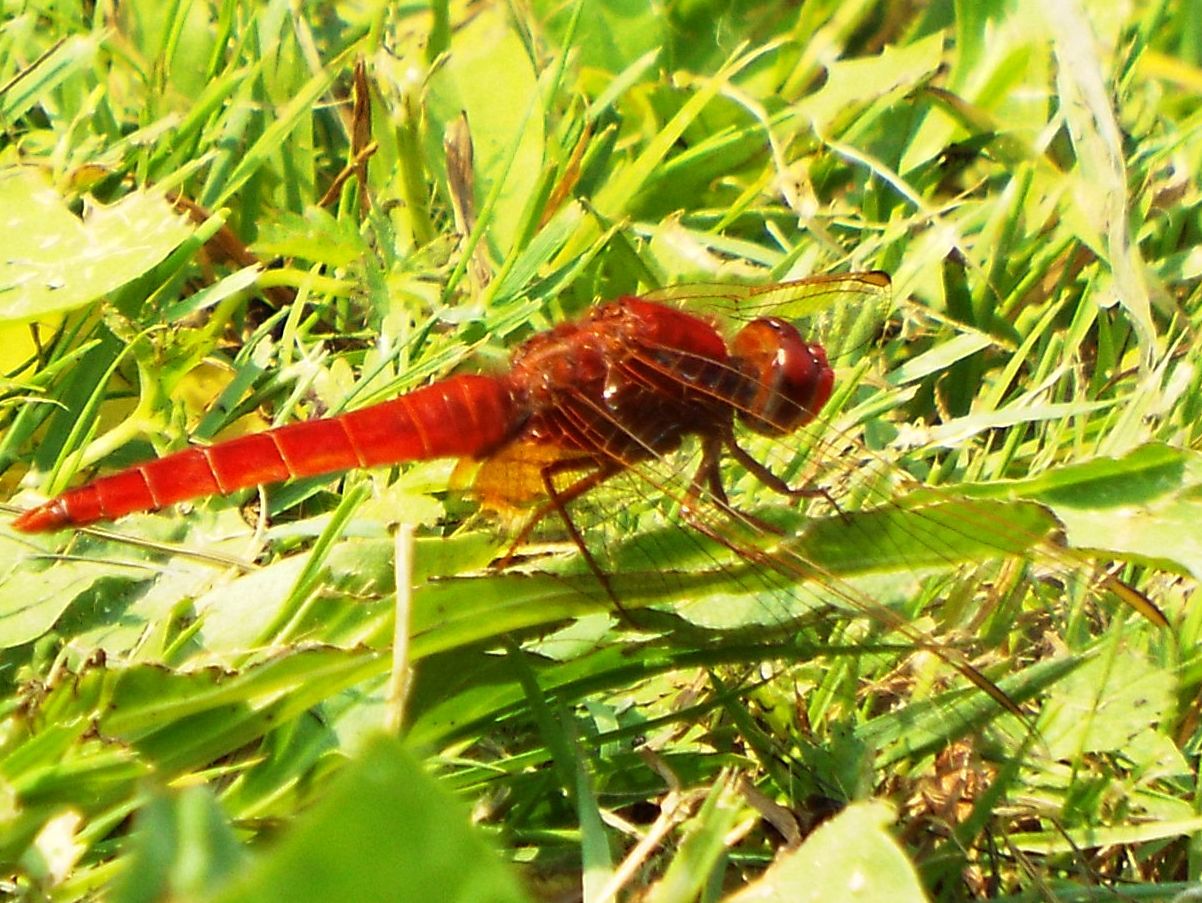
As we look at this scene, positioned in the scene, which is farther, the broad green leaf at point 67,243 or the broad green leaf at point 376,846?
the broad green leaf at point 67,243

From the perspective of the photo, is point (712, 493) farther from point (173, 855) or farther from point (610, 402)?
point (173, 855)

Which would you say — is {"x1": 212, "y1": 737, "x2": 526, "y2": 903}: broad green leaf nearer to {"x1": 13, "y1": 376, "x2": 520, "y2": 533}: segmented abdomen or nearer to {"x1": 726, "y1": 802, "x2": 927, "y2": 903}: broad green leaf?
{"x1": 726, "y1": 802, "x2": 927, "y2": 903}: broad green leaf

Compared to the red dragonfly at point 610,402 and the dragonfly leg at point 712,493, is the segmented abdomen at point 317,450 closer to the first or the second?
the red dragonfly at point 610,402

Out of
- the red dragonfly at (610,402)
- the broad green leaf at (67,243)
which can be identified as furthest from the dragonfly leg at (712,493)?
the broad green leaf at (67,243)

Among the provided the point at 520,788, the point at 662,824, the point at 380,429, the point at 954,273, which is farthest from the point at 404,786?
the point at 954,273

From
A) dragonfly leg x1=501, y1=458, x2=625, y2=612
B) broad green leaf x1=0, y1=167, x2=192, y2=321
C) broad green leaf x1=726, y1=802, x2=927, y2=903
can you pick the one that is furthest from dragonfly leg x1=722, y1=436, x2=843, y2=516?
broad green leaf x1=0, y1=167, x2=192, y2=321
